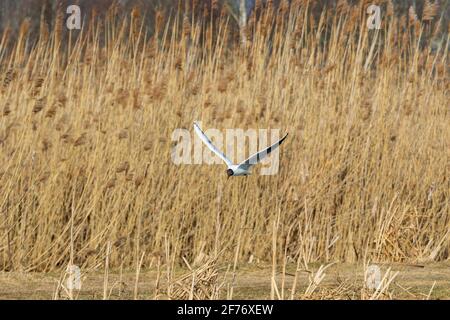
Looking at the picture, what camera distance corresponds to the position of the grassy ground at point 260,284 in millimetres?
4887

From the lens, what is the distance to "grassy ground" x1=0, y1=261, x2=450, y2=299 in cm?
489

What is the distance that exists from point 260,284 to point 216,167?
1.45 m

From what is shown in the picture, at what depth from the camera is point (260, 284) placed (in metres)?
5.48

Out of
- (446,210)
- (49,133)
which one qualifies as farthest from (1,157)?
(446,210)

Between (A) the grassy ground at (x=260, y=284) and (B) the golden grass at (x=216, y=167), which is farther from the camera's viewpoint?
(B) the golden grass at (x=216, y=167)

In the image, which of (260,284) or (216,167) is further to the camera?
(216,167)

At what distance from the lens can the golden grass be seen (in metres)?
6.49

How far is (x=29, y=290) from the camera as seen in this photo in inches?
209

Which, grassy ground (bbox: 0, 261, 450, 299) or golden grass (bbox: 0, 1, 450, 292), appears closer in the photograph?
grassy ground (bbox: 0, 261, 450, 299)

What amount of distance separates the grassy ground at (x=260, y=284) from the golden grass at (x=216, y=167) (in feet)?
1.10

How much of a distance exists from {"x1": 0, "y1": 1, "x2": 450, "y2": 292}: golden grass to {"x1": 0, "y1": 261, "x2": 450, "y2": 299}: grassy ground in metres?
0.33

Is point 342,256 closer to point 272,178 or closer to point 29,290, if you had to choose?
point 272,178

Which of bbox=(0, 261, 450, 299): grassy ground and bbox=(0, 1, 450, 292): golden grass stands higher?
bbox=(0, 1, 450, 292): golden grass

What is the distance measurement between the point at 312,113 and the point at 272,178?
0.57m
